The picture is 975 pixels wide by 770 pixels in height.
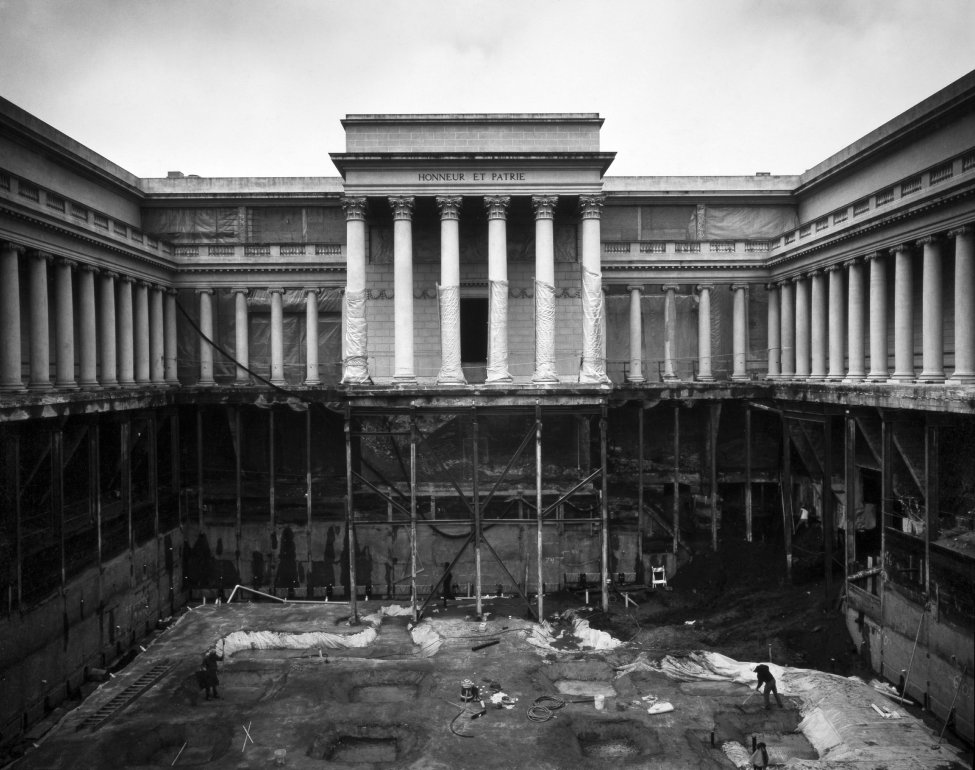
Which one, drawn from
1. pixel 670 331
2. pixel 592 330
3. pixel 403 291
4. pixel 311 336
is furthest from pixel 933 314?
pixel 311 336

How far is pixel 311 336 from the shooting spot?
114 ft

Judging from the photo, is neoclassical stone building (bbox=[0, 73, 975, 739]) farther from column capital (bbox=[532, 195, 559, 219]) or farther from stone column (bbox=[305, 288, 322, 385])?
column capital (bbox=[532, 195, 559, 219])

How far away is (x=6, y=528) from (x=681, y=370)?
28.7 m

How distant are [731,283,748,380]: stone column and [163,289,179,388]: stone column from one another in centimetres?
2742

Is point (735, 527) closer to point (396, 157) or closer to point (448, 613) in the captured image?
point (448, 613)

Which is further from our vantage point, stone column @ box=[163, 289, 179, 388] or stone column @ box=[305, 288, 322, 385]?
stone column @ box=[305, 288, 322, 385]

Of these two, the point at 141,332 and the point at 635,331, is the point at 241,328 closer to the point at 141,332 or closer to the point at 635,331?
the point at 141,332

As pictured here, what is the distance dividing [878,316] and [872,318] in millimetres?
244

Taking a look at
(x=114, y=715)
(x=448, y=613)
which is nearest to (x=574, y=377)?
(x=448, y=613)

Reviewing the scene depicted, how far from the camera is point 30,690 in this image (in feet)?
62.9

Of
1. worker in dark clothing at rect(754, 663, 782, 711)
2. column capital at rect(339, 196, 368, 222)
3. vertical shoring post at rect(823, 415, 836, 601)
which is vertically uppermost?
column capital at rect(339, 196, 368, 222)

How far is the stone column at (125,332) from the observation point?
29219mm

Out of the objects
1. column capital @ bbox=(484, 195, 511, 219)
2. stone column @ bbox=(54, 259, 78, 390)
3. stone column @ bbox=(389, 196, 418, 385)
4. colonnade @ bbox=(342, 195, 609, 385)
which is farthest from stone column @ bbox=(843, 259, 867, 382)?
stone column @ bbox=(54, 259, 78, 390)

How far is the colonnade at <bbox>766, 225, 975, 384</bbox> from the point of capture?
74.5 ft
